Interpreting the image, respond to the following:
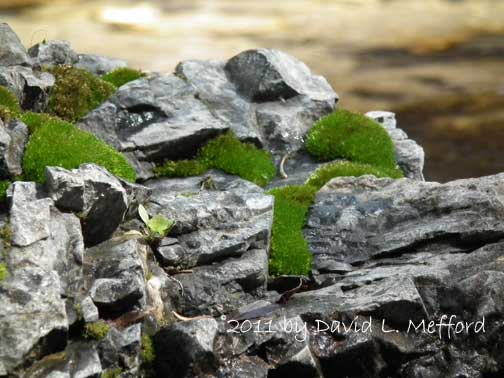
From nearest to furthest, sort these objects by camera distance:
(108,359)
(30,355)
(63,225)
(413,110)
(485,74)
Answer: (30,355), (108,359), (63,225), (413,110), (485,74)

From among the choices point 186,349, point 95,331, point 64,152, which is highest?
point 64,152

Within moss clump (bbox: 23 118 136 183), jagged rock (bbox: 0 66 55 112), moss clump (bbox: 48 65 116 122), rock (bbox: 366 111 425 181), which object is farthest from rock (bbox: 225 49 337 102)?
moss clump (bbox: 23 118 136 183)

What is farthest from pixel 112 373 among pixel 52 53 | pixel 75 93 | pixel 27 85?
pixel 52 53

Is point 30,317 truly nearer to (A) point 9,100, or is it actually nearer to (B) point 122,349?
(B) point 122,349

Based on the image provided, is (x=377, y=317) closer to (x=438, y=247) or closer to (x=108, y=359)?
(x=438, y=247)

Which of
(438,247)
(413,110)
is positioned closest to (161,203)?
(438,247)

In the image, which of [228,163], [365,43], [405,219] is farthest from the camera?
[365,43]
